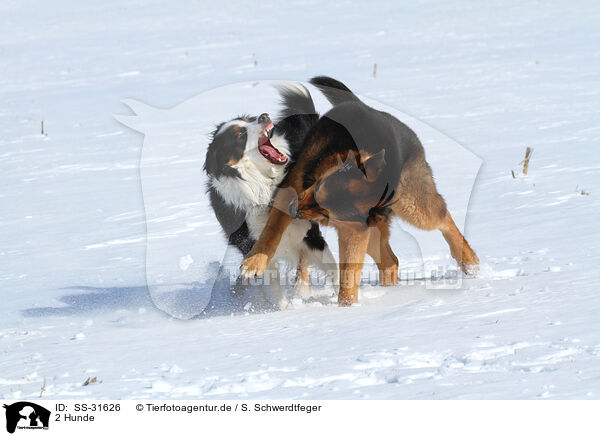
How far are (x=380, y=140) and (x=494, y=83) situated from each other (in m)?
8.24

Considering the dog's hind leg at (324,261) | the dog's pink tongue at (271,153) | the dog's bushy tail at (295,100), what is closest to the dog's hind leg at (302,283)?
the dog's hind leg at (324,261)

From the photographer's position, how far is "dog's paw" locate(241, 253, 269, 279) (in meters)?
4.23

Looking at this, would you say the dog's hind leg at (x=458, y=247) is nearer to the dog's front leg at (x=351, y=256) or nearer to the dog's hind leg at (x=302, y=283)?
the dog's front leg at (x=351, y=256)

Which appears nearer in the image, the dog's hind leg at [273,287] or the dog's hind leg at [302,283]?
the dog's hind leg at [273,287]

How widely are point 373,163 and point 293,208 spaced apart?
1.70 feet

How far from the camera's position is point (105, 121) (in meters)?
11.4

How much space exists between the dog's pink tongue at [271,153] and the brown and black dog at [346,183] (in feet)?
0.28

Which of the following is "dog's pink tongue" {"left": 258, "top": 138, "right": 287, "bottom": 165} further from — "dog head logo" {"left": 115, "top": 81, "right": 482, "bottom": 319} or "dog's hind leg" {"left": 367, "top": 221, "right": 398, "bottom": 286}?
"dog's hind leg" {"left": 367, "top": 221, "right": 398, "bottom": 286}

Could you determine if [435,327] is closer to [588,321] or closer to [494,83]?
[588,321]

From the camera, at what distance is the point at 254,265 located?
423 centimetres

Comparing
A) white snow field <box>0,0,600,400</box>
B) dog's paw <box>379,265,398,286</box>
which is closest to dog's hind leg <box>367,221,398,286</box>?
dog's paw <box>379,265,398,286</box>

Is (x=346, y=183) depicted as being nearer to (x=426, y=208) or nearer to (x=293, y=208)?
(x=293, y=208)
